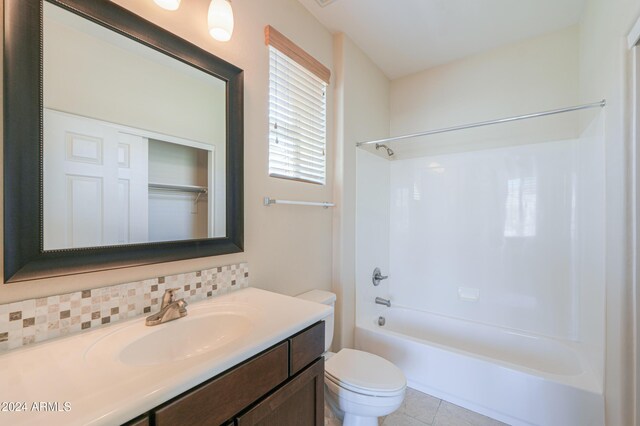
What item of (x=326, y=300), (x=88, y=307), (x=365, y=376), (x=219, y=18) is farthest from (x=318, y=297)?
(x=219, y=18)

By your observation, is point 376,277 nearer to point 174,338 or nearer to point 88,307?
point 174,338

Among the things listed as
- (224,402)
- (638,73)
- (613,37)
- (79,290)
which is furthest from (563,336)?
(79,290)

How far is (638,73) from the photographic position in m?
1.11

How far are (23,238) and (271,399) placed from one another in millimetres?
886

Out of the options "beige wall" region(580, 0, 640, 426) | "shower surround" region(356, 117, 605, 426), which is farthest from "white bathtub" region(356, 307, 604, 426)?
"beige wall" region(580, 0, 640, 426)

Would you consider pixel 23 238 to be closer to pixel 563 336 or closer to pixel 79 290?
pixel 79 290

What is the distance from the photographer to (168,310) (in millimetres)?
968

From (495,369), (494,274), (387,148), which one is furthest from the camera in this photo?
(387,148)

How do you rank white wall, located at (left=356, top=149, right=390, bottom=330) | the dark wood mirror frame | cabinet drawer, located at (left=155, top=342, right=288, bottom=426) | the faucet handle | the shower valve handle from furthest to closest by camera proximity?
the shower valve handle, white wall, located at (left=356, top=149, right=390, bottom=330), the faucet handle, the dark wood mirror frame, cabinet drawer, located at (left=155, top=342, right=288, bottom=426)

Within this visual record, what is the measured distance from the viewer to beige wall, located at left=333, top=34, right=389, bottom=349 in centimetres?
203

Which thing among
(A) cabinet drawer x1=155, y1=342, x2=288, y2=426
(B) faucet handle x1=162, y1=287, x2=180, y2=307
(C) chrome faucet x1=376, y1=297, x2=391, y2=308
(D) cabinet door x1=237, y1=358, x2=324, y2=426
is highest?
(B) faucet handle x1=162, y1=287, x2=180, y2=307

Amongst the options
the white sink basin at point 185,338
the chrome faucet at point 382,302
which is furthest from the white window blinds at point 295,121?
the chrome faucet at point 382,302

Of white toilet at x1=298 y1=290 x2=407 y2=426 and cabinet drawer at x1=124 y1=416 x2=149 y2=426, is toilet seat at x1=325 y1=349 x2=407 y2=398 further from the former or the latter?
cabinet drawer at x1=124 y1=416 x2=149 y2=426

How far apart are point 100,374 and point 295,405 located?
2.04ft
